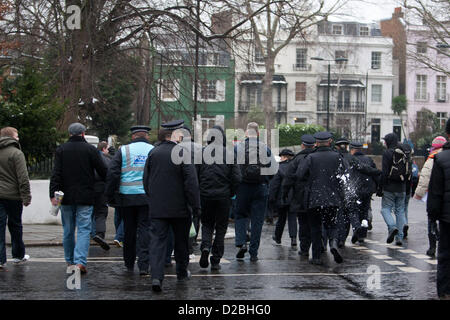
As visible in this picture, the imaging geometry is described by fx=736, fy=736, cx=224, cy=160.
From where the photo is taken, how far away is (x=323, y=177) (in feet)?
36.3

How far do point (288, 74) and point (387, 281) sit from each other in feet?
206

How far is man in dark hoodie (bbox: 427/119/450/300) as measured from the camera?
8039 millimetres

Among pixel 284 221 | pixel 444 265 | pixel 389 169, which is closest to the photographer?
pixel 444 265

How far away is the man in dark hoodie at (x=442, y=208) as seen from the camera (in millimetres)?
8039

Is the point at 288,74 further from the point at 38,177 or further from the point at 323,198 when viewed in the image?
the point at 323,198

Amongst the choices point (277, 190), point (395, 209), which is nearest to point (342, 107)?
point (395, 209)

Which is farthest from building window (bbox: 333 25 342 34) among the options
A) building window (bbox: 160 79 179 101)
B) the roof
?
building window (bbox: 160 79 179 101)

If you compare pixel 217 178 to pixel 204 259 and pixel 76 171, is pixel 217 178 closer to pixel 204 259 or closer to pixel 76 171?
pixel 204 259

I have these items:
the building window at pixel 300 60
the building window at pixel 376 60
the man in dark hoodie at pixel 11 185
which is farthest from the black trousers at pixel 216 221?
the building window at pixel 376 60

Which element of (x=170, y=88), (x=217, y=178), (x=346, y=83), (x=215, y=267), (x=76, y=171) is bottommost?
(x=215, y=267)

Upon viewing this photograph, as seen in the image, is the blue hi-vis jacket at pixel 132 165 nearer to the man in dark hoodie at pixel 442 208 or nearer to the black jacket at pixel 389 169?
the man in dark hoodie at pixel 442 208

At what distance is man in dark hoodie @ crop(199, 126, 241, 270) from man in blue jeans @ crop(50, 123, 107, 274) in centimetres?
144

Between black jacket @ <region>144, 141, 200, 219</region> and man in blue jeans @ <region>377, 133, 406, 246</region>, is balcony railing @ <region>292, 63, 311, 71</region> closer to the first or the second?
man in blue jeans @ <region>377, 133, 406, 246</region>

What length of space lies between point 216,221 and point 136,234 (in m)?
1.16
